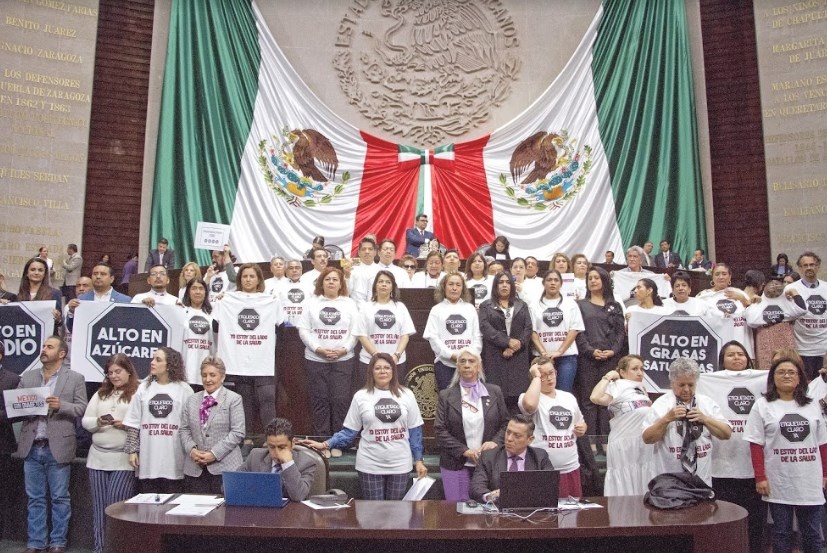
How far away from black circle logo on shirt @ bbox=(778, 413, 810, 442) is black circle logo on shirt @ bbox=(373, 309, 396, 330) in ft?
10.9

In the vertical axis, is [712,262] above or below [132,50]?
below

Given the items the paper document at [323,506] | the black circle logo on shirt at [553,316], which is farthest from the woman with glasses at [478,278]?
the paper document at [323,506]

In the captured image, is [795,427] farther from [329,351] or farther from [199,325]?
[199,325]

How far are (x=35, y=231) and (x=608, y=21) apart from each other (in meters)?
11.0

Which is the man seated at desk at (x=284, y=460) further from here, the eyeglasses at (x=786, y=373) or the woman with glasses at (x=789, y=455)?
the eyeglasses at (x=786, y=373)

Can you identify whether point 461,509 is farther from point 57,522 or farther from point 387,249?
point 387,249

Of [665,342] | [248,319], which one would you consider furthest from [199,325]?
[665,342]

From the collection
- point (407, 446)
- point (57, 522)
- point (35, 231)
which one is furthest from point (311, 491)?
point (35, 231)

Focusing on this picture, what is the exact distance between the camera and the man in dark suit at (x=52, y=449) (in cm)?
646

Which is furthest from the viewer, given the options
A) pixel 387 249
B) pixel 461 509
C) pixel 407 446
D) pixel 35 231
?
pixel 35 231

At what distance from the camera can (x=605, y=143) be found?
579 inches

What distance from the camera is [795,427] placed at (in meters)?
5.75

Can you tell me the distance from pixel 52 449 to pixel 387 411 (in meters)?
2.83

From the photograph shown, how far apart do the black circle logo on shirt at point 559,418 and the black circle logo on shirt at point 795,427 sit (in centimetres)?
153
